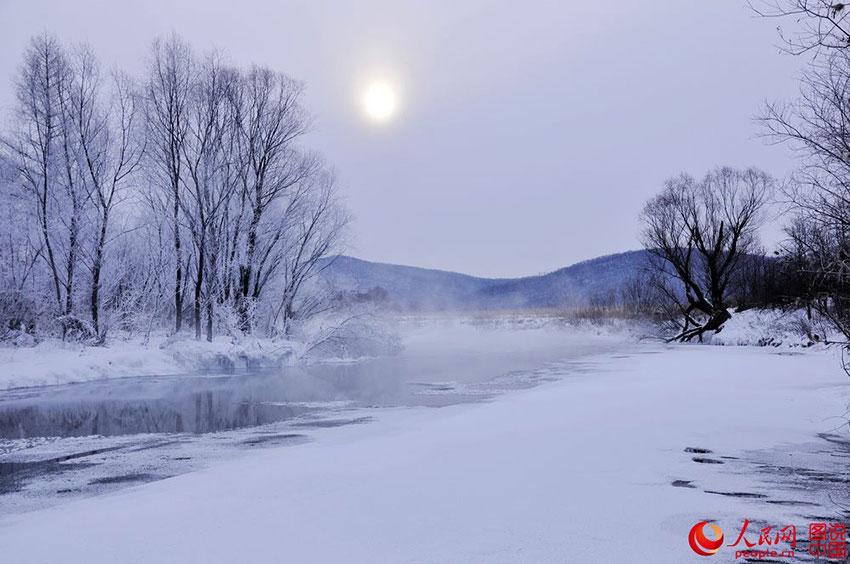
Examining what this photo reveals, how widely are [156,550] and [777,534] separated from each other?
4459 mm

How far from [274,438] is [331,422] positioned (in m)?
1.60

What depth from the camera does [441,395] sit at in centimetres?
1449

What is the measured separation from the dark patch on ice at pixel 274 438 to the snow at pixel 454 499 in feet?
1.95

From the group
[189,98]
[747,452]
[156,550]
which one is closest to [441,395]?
[747,452]

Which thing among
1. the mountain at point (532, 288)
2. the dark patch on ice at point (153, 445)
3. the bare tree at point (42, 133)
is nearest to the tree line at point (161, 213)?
the bare tree at point (42, 133)

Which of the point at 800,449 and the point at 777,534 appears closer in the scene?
the point at 777,534

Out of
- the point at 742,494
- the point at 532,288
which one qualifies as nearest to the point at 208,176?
the point at 742,494

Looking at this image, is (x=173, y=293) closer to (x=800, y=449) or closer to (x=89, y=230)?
(x=89, y=230)

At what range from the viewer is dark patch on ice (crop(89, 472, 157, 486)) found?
6.97 metres

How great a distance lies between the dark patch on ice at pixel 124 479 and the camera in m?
6.97

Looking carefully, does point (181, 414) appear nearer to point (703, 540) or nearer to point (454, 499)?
point (454, 499)

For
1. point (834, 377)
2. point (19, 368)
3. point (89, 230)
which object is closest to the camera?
point (834, 377)

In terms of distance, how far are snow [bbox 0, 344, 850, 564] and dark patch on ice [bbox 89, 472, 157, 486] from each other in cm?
67

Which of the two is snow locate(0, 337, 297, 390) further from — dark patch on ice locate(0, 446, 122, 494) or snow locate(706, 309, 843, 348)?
snow locate(706, 309, 843, 348)
